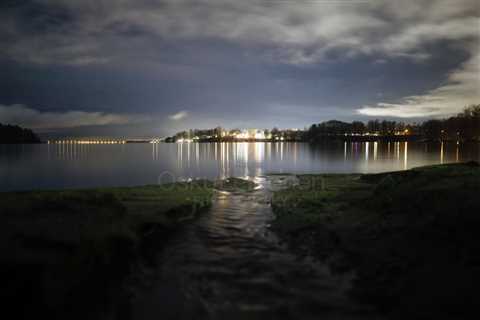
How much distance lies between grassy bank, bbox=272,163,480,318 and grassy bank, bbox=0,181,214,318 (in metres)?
7.96

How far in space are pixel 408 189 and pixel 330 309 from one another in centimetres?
1172

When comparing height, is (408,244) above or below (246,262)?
above

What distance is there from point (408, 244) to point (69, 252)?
41.9 ft

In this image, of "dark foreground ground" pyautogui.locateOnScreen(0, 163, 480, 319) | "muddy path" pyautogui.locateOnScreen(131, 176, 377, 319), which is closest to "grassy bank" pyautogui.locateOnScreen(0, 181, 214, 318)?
"dark foreground ground" pyautogui.locateOnScreen(0, 163, 480, 319)

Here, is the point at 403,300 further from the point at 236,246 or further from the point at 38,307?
the point at 38,307

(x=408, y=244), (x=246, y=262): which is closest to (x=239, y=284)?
(x=246, y=262)

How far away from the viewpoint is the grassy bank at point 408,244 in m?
8.19

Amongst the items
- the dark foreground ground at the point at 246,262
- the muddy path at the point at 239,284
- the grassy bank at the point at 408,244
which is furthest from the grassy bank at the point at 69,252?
the grassy bank at the point at 408,244

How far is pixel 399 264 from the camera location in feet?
34.2

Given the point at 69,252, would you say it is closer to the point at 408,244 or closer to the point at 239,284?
the point at 239,284

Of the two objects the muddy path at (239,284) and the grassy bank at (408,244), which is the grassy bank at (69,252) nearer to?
the muddy path at (239,284)

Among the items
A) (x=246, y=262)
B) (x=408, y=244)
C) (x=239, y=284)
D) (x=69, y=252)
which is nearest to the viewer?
(x=69, y=252)

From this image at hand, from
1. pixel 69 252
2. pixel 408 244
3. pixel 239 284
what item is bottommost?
pixel 239 284

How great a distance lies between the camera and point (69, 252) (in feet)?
32.1
